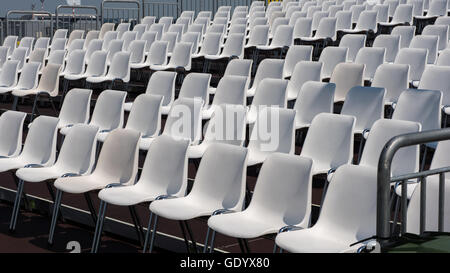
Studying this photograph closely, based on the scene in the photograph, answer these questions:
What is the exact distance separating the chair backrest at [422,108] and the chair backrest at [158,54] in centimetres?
459

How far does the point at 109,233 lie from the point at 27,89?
420cm

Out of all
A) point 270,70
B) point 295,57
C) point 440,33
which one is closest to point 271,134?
point 270,70

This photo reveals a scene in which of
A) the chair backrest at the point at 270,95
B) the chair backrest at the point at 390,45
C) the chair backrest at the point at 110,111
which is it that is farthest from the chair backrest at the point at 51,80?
the chair backrest at the point at 390,45

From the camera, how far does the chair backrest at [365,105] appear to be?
18.4 feet

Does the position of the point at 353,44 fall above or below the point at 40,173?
above

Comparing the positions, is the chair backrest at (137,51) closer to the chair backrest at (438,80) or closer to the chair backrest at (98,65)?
the chair backrest at (98,65)

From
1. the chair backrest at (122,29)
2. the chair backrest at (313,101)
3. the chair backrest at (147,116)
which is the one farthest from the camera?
the chair backrest at (122,29)

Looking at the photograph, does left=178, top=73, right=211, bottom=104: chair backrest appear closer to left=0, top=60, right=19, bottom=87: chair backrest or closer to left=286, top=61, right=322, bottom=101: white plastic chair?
left=286, top=61, right=322, bottom=101: white plastic chair

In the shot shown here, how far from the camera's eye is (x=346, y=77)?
681 cm

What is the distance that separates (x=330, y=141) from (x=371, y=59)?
2679 mm

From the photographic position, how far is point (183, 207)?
14.3 ft

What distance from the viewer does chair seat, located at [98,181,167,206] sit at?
456 cm

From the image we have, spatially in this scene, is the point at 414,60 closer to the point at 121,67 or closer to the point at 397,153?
the point at 397,153
